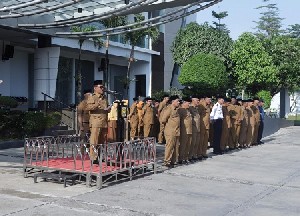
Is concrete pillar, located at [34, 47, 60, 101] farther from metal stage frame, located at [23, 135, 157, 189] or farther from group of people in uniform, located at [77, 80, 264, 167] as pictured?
metal stage frame, located at [23, 135, 157, 189]

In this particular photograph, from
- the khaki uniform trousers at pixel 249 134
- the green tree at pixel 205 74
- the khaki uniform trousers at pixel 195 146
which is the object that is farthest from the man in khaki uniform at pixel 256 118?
the green tree at pixel 205 74

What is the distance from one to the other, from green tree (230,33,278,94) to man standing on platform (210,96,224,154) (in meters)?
13.8

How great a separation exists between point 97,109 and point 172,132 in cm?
199

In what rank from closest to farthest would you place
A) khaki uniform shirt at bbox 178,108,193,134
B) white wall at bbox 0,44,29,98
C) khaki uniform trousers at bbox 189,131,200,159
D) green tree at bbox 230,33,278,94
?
khaki uniform shirt at bbox 178,108,193,134
khaki uniform trousers at bbox 189,131,200,159
white wall at bbox 0,44,29,98
green tree at bbox 230,33,278,94

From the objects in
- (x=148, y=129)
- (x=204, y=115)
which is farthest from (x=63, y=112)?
(x=204, y=115)

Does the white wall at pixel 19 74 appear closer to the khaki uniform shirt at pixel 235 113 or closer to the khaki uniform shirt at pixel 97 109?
the khaki uniform shirt at pixel 235 113

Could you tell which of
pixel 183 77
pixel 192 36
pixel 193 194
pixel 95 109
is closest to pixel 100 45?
pixel 183 77

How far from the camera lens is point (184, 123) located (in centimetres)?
1098

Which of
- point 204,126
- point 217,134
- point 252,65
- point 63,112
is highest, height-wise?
point 252,65

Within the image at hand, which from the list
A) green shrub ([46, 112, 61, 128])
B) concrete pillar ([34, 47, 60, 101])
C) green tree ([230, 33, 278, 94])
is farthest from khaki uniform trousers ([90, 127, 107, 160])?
green tree ([230, 33, 278, 94])

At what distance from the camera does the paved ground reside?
6688 mm

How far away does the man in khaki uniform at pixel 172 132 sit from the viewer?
34.4 ft

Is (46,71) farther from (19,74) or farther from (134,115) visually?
(134,115)

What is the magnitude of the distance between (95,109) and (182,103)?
268cm
